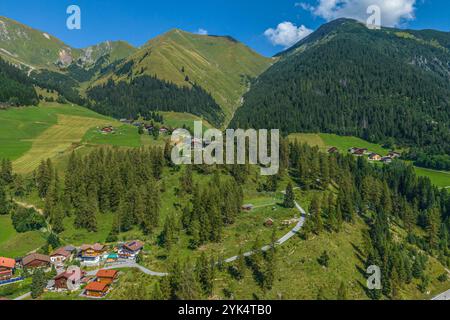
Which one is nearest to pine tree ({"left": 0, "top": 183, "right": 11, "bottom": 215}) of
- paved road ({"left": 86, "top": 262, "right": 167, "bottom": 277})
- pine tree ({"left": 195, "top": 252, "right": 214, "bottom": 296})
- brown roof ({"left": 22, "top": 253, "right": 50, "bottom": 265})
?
brown roof ({"left": 22, "top": 253, "right": 50, "bottom": 265})

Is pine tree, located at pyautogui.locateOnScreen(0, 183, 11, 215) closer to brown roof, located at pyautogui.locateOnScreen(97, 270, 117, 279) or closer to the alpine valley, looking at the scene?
the alpine valley

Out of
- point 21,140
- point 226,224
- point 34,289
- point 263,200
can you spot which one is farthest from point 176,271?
point 21,140

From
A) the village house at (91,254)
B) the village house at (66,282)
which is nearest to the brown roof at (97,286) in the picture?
the village house at (66,282)

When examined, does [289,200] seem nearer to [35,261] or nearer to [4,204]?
[35,261]

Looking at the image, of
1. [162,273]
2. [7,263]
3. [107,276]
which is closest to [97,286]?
[107,276]

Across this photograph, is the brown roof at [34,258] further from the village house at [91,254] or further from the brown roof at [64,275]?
the brown roof at [64,275]

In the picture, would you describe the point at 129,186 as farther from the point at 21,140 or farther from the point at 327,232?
the point at 21,140
